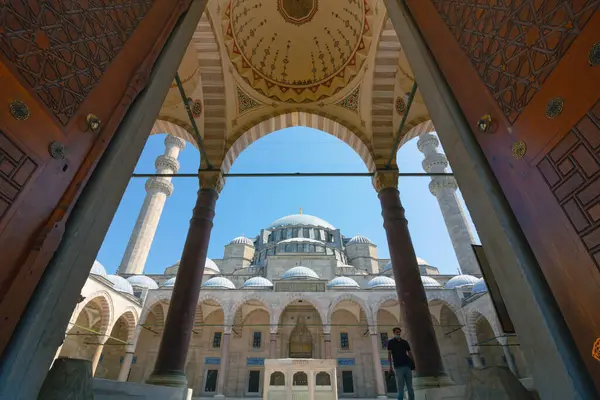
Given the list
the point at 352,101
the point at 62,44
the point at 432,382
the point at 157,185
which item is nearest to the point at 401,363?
the point at 432,382

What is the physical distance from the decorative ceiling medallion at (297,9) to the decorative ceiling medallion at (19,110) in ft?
19.2

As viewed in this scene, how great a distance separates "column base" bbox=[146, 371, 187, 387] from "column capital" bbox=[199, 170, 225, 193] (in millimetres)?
3132

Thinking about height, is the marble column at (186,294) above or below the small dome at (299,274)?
below

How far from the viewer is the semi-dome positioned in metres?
31.8

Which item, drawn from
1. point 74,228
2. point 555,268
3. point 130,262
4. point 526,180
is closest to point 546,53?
point 526,180

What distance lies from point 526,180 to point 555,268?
45 cm

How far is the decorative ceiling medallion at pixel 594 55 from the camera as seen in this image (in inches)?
50.5

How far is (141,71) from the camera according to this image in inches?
85.7

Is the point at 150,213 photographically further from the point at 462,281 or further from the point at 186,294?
the point at 462,281

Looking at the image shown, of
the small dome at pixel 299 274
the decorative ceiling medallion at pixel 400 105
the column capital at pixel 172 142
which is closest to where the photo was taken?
the decorative ceiling medallion at pixel 400 105

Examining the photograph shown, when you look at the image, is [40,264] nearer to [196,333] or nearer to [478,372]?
[478,372]

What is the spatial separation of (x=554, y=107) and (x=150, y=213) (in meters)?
22.0

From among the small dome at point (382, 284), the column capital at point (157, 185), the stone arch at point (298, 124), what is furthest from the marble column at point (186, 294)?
the column capital at point (157, 185)

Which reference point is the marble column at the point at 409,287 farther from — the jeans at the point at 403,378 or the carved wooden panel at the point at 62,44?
the carved wooden panel at the point at 62,44
